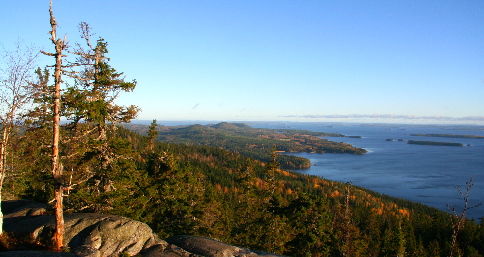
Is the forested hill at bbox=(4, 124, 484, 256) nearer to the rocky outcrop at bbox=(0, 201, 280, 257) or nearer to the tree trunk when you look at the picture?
the tree trunk

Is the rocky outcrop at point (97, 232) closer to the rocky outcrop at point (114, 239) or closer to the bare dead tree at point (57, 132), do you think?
the rocky outcrop at point (114, 239)

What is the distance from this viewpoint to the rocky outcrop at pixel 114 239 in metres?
12.5

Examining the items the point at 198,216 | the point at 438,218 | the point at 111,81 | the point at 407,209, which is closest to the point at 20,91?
the point at 111,81

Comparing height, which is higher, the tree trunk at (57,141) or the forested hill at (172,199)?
the tree trunk at (57,141)

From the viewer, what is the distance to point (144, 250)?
13.0 meters

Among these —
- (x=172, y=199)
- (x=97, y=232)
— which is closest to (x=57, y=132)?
(x=97, y=232)

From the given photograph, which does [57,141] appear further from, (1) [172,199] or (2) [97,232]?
(1) [172,199]

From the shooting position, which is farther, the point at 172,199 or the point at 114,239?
the point at 172,199

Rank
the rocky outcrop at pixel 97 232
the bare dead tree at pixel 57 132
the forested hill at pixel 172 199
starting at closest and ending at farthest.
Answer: the bare dead tree at pixel 57 132, the rocky outcrop at pixel 97 232, the forested hill at pixel 172 199

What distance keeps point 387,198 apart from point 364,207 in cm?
1482

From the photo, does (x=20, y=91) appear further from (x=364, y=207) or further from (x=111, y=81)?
(x=364, y=207)

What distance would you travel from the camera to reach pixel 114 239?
1280 centimetres

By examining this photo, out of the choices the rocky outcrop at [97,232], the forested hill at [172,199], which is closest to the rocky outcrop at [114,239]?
the rocky outcrop at [97,232]

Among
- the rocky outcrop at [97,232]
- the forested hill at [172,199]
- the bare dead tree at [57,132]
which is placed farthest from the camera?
the forested hill at [172,199]
